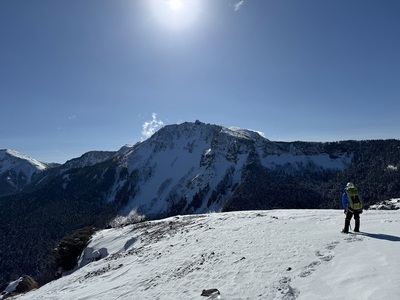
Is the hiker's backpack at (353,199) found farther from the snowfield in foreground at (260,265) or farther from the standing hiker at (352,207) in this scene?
the snowfield in foreground at (260,265)

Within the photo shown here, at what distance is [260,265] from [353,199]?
24.5 ft

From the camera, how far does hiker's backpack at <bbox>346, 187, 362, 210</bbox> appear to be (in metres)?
18.6

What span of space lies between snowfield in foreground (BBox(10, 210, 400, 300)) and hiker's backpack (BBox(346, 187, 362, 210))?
1.50 m

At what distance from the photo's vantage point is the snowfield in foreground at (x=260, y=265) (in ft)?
37.4

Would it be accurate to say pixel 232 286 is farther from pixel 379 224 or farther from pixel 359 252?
pixel 379 224

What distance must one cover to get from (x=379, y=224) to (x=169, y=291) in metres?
14.2

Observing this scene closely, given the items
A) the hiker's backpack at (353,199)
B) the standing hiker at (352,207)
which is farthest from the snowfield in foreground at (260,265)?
the hiker's backpack at (353,199)

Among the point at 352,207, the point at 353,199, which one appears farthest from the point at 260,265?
the point at 353,199

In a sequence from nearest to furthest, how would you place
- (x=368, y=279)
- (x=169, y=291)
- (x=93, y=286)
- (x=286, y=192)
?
1. (x=368, y=279)
2. (x=169, y=291)
3. (x=93, y=286)
4. (x=286, y=192)

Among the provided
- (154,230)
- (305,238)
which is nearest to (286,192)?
(154,230)

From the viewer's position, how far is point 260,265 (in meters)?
15.5

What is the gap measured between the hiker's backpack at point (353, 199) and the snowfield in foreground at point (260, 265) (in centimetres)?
150

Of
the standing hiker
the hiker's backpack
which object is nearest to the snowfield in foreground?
the standing hiker

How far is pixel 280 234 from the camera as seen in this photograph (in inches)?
842
